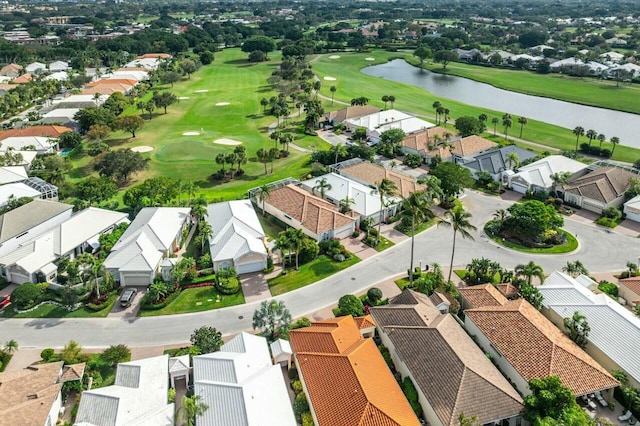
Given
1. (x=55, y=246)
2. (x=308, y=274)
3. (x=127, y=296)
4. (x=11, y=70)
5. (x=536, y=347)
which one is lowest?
(x=308, y=274)

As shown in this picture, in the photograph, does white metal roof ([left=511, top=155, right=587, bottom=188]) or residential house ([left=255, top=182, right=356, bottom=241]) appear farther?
white metal roof ([left=511, top=155, right=587, bottom=188])

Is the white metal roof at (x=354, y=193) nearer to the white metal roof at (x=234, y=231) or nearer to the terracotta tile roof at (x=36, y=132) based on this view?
the white metal roof at (x=234, y=231)

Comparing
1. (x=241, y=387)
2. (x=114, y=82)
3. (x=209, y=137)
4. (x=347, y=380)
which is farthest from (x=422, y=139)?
(x=114, y=82)

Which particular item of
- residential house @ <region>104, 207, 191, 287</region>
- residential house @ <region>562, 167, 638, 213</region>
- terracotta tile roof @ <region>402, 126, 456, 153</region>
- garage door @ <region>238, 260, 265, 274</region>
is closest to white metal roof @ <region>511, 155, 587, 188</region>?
residential house @ <region>562, 167, 638, 213</region>

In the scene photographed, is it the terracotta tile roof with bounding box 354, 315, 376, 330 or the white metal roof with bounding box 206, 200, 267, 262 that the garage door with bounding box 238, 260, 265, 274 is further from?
the terracotta tile roof with bounding box 354, 315, 376, 330

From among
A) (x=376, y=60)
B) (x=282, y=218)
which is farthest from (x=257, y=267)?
(x=376, y=60)

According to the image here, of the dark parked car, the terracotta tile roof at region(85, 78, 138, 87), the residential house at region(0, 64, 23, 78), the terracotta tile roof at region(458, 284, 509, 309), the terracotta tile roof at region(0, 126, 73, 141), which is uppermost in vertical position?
the residential house at region(0, 64, 23, 78)

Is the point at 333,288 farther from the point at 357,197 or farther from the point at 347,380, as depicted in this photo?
the point at 357,197
